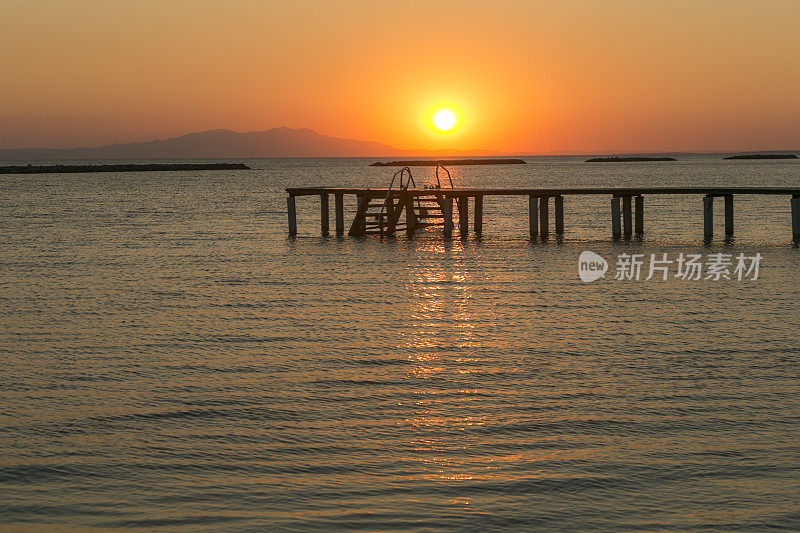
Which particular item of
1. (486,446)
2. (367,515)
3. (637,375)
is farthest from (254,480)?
(637,375)

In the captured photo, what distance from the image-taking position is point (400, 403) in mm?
9367

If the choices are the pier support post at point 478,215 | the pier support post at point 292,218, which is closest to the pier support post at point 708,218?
the pier support post at point 478,215

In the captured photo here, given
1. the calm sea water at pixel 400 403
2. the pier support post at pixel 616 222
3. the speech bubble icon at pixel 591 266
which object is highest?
the pier support post at pixel 616 222

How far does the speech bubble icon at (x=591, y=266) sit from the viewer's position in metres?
20.1

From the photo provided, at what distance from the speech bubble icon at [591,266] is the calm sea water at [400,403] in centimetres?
82

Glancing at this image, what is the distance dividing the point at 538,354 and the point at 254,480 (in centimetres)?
535

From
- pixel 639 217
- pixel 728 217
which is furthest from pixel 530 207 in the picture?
pixel 728 217

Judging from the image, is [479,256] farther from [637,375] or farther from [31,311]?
[637,375]

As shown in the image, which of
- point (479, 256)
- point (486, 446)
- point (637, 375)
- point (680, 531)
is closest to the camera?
point (680, 531)

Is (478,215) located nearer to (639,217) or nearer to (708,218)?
(639,217)

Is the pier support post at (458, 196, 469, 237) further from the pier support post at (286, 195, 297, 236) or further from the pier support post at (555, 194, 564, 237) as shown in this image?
the pier support post at (286, 195, 297, 236)

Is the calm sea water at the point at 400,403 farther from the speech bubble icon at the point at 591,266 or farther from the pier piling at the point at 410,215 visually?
the pier piling at the point at 410,215

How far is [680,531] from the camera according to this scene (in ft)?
20.0

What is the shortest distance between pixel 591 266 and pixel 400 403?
536 inches
